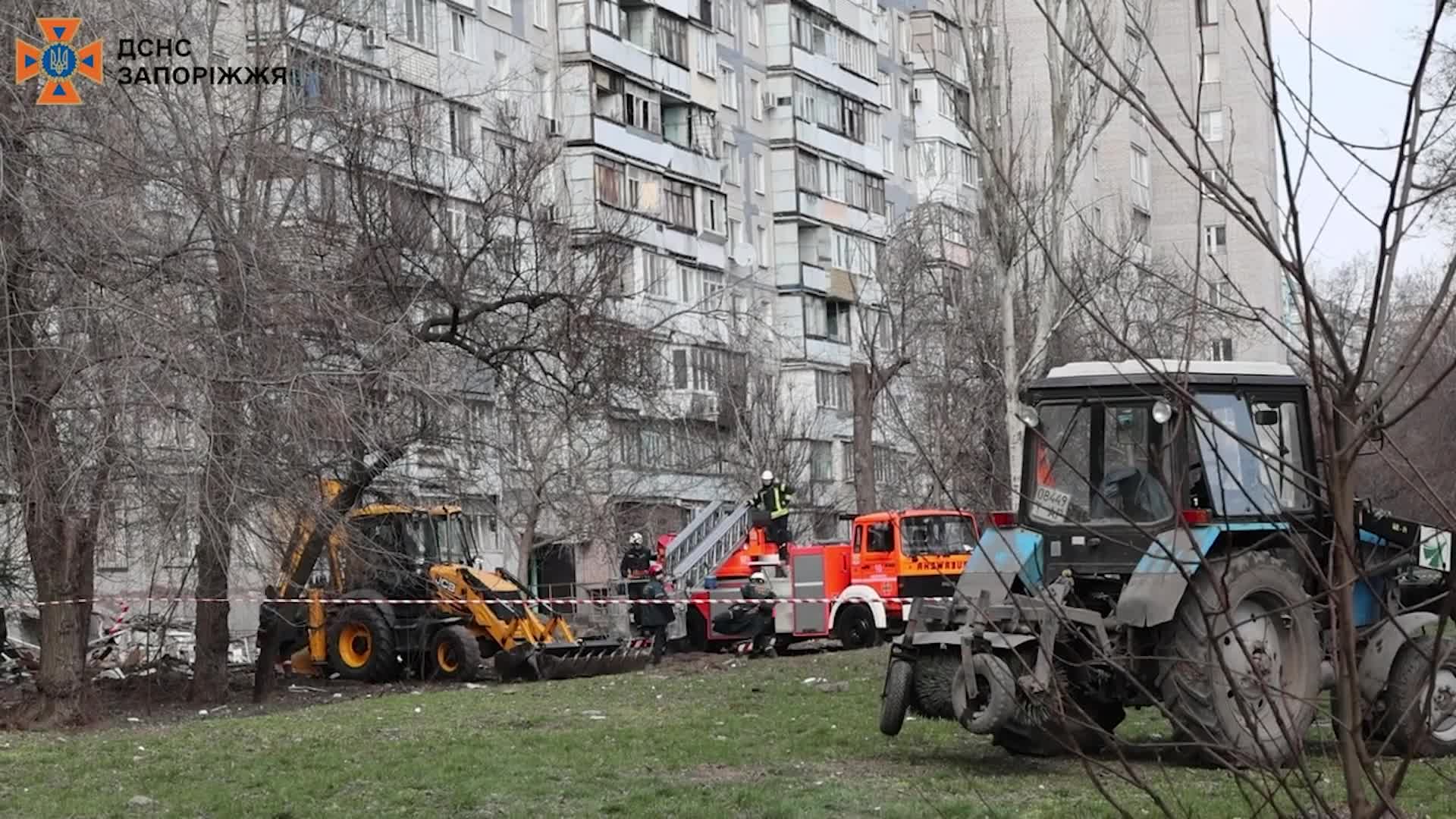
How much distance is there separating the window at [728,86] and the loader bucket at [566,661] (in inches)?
1421

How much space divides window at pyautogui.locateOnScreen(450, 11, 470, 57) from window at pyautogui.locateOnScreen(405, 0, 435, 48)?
4.64 feet

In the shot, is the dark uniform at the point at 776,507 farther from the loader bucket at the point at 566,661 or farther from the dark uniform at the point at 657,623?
the loader bucket at the point at 566,661

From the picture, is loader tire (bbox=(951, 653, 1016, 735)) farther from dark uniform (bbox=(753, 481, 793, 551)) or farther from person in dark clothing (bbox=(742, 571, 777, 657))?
dark uniform (bbox=(753, 481, 793, 551))

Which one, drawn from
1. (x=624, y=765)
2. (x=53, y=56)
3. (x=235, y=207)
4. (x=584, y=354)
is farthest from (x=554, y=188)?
(x=624, y=765)

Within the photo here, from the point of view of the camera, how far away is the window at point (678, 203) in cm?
5528

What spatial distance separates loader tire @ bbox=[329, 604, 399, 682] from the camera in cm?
2781

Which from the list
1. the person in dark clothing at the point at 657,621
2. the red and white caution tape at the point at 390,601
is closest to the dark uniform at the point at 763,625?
the red and white caution tape at the point at 390,601

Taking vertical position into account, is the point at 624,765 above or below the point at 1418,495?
below

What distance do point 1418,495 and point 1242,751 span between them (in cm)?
66

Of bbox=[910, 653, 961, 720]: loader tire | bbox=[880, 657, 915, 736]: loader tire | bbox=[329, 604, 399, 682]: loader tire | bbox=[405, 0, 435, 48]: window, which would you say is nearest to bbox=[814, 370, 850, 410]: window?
bbox=[405, 0, 435, 48]: window

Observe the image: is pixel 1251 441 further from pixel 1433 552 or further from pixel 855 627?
pixel 855 627

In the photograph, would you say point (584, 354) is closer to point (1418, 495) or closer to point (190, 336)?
point (190, 336)

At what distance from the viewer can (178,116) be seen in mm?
19391

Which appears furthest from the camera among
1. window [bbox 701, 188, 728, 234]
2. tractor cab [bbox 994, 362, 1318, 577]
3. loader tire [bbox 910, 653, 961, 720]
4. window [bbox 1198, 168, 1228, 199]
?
window [bbox 701, 188, 728, 234]
